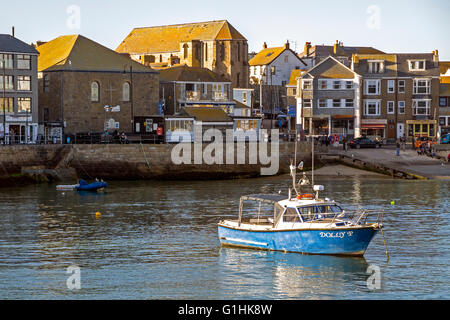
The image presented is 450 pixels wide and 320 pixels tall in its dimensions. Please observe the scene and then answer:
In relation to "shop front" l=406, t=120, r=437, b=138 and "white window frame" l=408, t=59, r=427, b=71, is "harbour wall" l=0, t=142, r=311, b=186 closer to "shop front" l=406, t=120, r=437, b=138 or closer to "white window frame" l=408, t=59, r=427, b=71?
"shop front" l=406, t=120, r=437, b=138

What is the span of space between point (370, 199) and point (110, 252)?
2502cm

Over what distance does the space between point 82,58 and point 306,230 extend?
6439 cm

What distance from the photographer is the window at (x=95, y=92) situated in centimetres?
9682

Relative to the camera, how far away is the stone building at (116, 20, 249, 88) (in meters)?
140

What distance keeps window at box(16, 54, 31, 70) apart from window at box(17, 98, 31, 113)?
325 centimetres

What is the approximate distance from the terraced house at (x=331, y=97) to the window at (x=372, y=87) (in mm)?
1601

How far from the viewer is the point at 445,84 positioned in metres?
113

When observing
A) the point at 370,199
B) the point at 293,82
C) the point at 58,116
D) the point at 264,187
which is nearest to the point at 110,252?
the point at 370,199

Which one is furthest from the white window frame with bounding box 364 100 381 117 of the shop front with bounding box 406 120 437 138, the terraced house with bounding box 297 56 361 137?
the shop front with bounding box 406 120 437 138

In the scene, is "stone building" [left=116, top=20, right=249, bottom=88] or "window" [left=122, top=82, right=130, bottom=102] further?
"stone building" [left=116, top=20, right=249, bottom=88]

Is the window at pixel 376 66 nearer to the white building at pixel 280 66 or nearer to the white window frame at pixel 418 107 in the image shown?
the white window frame at pixel 418 107

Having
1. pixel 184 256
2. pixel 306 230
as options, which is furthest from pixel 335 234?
pixel 184 256

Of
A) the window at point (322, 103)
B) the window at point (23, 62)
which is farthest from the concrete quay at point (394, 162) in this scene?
the window at point (23, 62)

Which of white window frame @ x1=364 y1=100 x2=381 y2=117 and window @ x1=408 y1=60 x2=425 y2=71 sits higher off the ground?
window @ x1=408 y1=60 x2=425 y2=71
